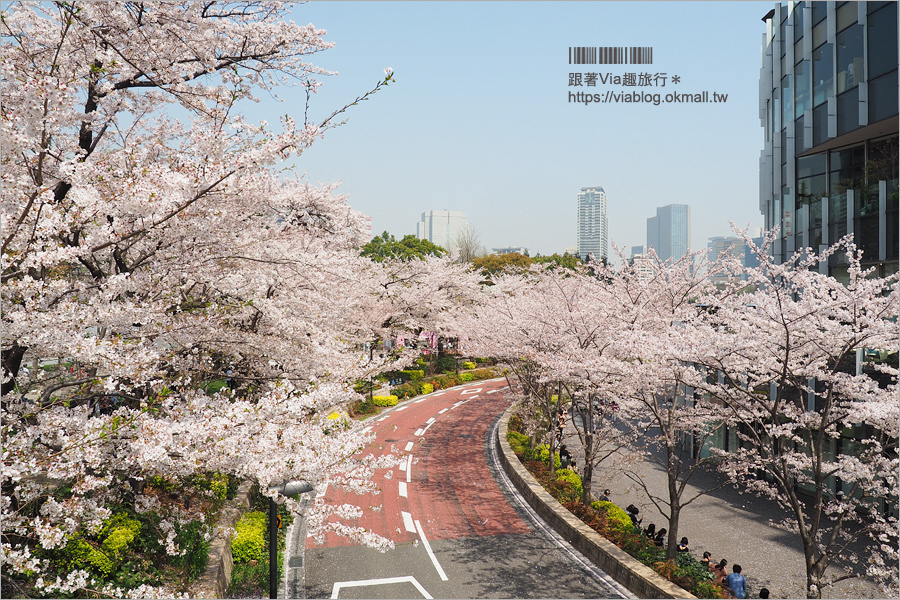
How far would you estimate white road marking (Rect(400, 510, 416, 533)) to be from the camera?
13.8m

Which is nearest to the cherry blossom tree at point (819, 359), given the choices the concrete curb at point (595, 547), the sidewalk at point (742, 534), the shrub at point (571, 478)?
the sidewalk at point (742, 534)

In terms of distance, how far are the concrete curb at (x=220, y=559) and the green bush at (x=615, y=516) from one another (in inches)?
343

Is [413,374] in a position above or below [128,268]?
below

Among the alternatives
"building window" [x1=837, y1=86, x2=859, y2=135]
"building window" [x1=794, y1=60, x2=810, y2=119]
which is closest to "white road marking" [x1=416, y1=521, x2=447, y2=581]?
"building window" [x1=837, y1=86, x2=859, y2=135]

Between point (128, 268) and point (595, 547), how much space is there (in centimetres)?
1087

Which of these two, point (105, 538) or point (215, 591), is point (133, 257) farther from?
point (215, 591)

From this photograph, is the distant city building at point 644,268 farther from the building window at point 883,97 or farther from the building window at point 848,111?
the building window at point 883,97

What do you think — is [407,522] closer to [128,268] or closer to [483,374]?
[128,268]

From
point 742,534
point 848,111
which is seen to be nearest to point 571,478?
point 742,534

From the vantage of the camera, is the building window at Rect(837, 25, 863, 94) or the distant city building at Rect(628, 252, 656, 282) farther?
the distant city building at Rect(628, 252, 656, 282)

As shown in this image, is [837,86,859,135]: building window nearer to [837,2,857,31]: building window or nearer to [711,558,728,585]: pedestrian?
[837,2,857,31]: building window

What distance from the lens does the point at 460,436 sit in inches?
936

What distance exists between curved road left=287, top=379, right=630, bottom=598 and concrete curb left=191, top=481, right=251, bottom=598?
1338 millimetres

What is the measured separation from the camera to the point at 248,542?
11156 millimetres
